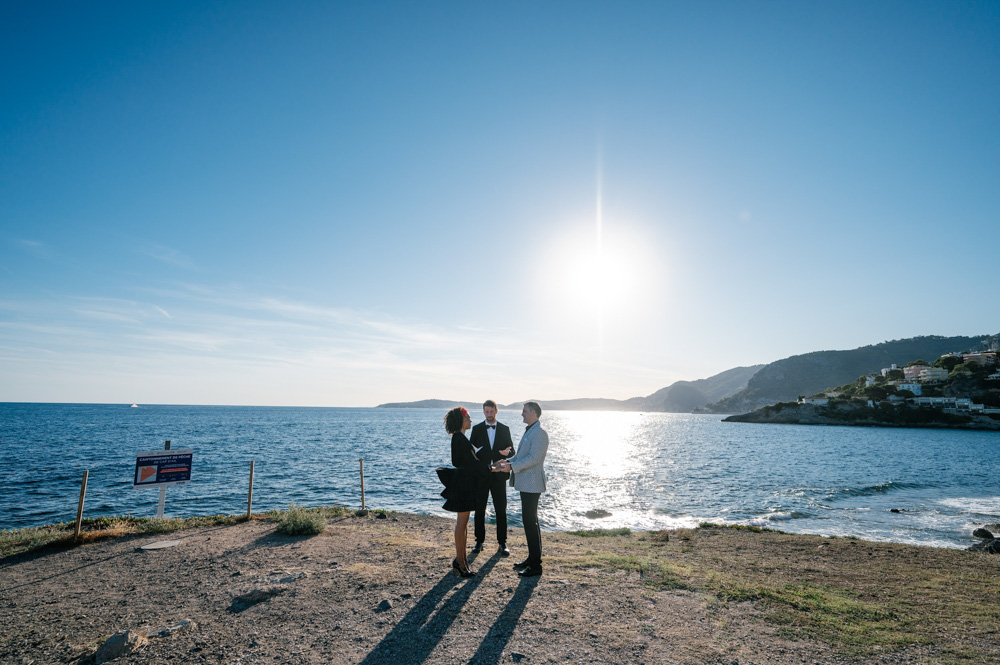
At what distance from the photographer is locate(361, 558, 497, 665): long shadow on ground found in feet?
16.1

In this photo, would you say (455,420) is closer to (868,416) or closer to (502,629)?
(502,629)

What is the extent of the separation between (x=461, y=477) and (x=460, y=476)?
0.07 feet

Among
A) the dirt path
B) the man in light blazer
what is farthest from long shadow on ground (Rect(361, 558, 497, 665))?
the man in light blazer

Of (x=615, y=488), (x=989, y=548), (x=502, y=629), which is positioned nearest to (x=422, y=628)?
(x=502, y=629)

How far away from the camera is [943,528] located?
18.5 meters

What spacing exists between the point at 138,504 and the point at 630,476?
32.6 metres

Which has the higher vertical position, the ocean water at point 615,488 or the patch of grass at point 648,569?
the patch of grass at point 648,569

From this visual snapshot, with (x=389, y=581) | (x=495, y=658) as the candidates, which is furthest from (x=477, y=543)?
(x=495, y=658)

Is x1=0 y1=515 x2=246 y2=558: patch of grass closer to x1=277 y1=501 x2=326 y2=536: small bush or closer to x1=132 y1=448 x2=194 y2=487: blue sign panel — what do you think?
x1=132 y1=448 x2=194 y2=487: blue sign panel

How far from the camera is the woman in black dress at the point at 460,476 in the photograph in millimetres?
6855

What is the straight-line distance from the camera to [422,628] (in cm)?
559

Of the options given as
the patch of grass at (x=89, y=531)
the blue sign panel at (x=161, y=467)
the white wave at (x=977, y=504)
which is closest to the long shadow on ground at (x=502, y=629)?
the blue sign panel at (x=161, y=467)

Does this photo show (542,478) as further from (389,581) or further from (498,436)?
(389,581)

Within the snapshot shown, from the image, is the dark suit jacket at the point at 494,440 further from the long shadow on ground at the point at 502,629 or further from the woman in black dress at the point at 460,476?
the long shadow on ground at the point at 502,629
